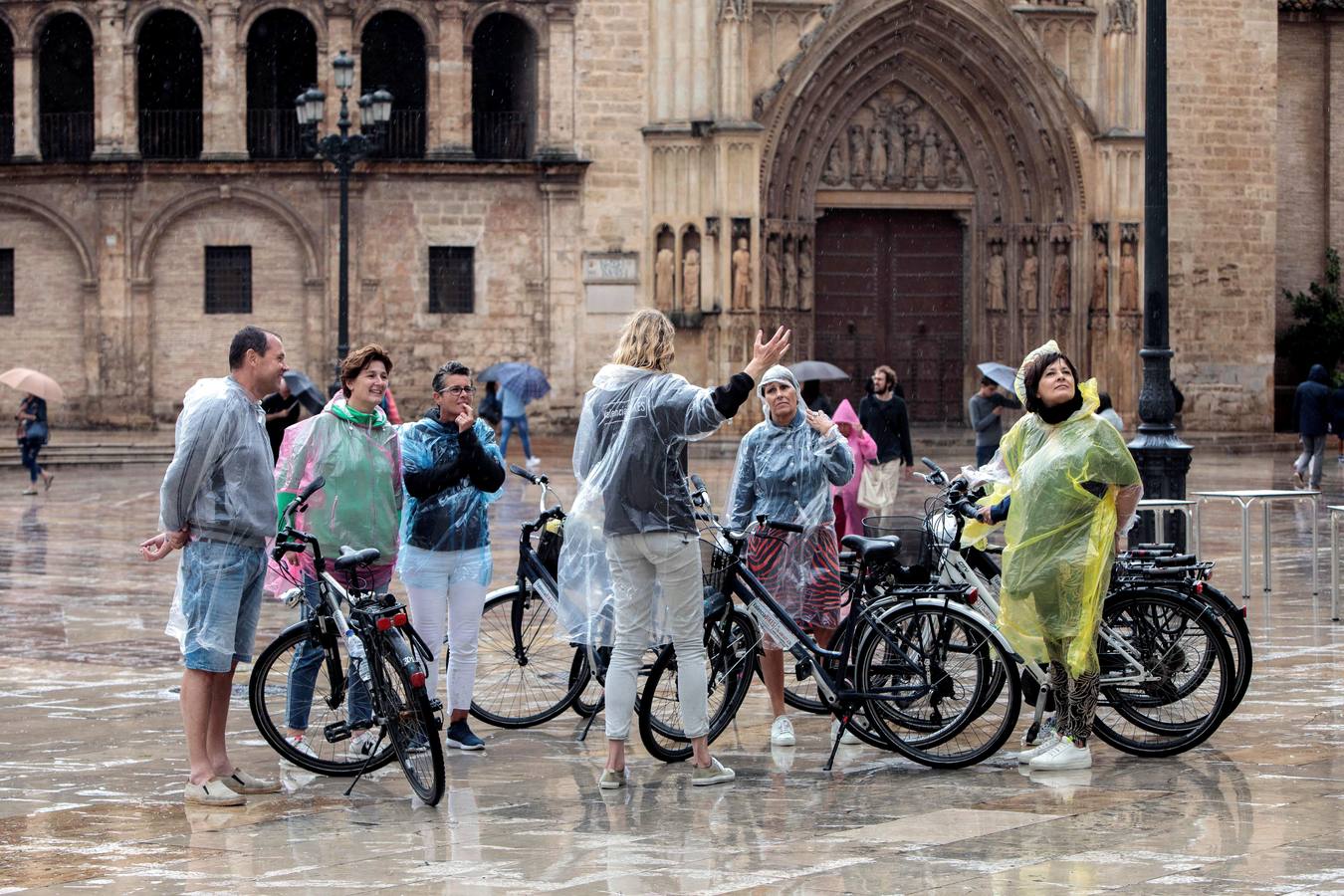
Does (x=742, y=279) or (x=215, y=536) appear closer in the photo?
(x=215, y=536)

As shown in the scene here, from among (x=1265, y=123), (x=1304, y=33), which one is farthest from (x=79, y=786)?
(x=1304, y=33)

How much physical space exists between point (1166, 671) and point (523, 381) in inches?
782

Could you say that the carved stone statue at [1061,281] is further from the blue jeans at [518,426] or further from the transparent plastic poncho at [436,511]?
the transparent plastic poncho at [436,511]

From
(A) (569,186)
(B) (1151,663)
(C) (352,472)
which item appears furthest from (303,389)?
(A) (569,186)

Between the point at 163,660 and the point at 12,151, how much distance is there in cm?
2450

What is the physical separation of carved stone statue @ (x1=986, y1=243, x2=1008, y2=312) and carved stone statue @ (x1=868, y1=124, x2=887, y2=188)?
2335 mm

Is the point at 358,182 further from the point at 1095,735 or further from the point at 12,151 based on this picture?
the point at 1095,735

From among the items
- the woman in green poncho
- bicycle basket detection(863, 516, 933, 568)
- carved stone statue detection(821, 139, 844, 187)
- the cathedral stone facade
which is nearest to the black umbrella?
the woman in green poncho

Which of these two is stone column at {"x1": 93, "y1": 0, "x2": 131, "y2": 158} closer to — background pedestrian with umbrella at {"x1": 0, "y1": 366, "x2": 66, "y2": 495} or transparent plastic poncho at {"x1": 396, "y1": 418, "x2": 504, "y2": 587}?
background pedestrian with umbrella at {"x1": 0, "y1": 366, "x2": 66, "y2": 495}

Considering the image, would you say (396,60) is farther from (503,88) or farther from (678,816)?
(678,816)

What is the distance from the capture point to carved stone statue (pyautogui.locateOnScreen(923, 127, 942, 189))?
34656mm

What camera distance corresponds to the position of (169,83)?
34.8m

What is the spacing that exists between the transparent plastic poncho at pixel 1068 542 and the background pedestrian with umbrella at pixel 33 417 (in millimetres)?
18723

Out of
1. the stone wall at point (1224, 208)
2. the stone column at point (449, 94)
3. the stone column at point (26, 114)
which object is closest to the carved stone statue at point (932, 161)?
the stone wall at point (1224, 208)
